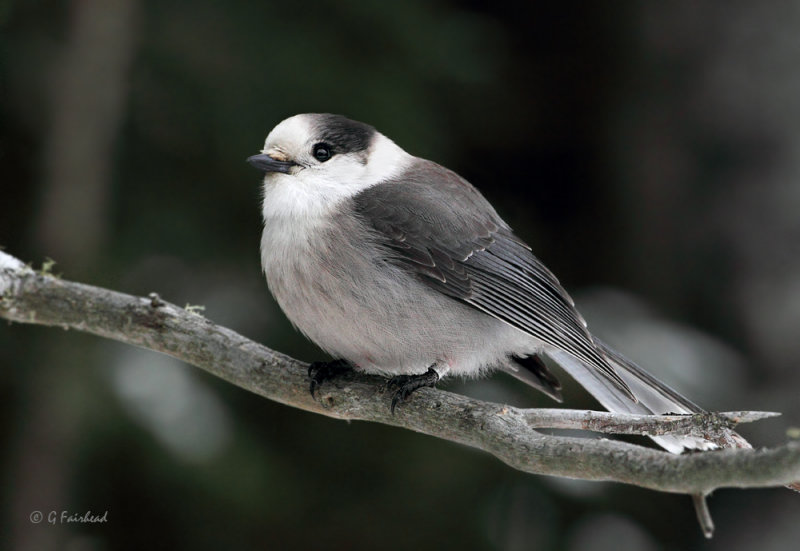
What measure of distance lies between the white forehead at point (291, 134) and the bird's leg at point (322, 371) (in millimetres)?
772

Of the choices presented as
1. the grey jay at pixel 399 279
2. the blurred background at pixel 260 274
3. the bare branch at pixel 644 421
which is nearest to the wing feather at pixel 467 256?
the grey jay at pixel 399 279

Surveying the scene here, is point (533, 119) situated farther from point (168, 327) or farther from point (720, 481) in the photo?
point (720, 481)

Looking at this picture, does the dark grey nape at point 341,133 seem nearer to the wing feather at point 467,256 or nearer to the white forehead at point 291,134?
the white forehead at point 291,134

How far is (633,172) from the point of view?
4684 mm

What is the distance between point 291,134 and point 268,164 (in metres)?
0.14

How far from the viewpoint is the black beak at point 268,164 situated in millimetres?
2877

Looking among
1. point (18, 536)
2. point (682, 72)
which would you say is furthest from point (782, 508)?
point (18, 536)

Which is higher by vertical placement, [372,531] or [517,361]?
[517,361]

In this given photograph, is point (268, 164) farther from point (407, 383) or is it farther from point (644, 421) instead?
point (644, 421)

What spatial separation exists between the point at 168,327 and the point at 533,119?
279 cm

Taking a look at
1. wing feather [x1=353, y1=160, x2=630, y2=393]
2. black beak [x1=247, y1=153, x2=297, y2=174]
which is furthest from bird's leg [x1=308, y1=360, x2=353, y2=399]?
black beak [x1=247, y1=153, x2=297, y2=174]

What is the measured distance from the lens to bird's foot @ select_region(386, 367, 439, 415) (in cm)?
261

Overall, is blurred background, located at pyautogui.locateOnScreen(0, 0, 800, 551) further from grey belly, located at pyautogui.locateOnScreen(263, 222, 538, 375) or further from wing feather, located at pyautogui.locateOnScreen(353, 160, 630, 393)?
grey belly, located at pyautogui.locateOnScreen(263, 222, 538, 375)

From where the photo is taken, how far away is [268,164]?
2.89m
